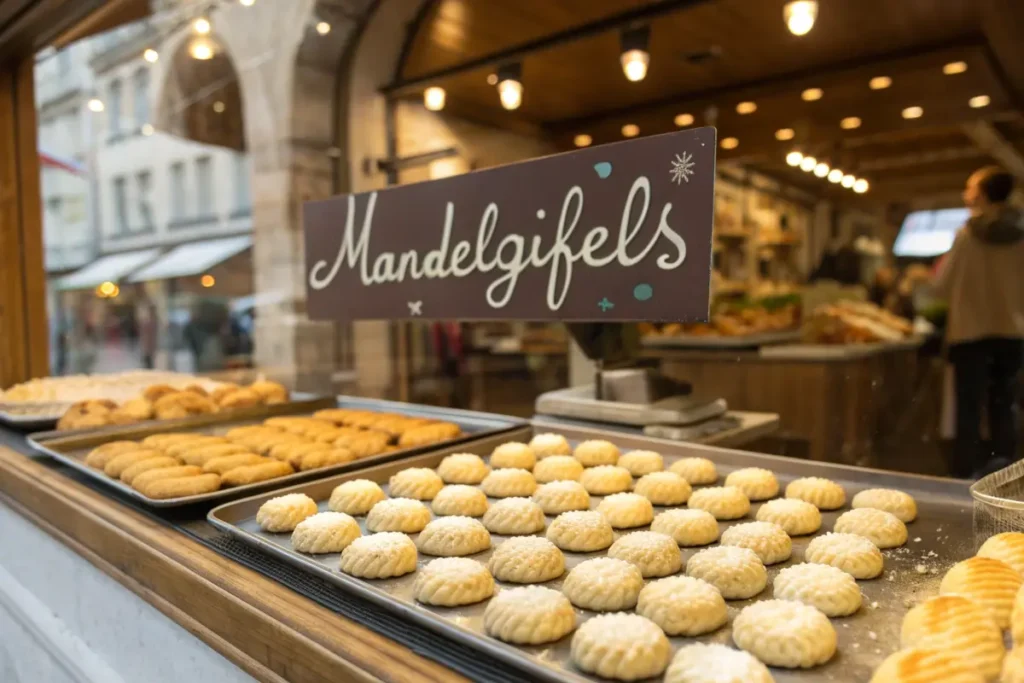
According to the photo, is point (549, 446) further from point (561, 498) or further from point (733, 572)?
point (733, 572)

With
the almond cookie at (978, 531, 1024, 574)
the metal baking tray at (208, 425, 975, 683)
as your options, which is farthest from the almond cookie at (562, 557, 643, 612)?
the almond cookie at (978, 531, 1024, 574)

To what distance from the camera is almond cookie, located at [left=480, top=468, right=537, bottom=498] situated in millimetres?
1657

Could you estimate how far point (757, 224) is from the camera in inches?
301

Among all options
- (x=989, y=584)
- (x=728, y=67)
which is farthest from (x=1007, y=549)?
(x=728, y=67)

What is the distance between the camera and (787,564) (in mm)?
1247

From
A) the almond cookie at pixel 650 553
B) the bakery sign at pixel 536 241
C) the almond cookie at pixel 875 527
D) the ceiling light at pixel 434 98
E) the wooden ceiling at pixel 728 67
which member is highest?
the wooden ceiling at pixel 728 67

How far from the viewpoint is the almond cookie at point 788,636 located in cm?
90

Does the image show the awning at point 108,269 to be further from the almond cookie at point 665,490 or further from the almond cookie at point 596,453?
the almond cookie at point 665,490

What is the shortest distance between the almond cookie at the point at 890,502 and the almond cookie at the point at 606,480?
0.48 m

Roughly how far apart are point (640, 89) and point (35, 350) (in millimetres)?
4481

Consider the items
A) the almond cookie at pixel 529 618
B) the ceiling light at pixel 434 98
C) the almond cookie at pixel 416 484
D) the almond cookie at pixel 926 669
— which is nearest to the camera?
the almond cookie at pixel 926 669

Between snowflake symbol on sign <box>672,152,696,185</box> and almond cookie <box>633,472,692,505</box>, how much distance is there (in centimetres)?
63

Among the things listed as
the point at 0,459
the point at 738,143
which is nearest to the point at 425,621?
the point at 0,459

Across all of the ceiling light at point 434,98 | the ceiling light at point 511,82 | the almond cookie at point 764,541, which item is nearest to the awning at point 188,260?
the ceiling light at point 434,98
